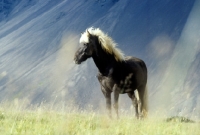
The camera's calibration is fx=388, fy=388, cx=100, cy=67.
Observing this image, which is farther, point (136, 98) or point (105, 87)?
point (136, 98)

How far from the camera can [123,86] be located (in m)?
14.3

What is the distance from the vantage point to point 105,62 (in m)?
14.4

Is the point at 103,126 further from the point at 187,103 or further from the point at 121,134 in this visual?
the point at 187,103

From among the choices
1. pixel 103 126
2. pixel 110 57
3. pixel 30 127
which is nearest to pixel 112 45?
pixel 110 57

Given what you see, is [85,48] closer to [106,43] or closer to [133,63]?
[106,43]

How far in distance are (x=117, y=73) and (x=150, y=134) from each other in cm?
629

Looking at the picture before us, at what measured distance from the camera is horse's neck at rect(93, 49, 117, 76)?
14203mm

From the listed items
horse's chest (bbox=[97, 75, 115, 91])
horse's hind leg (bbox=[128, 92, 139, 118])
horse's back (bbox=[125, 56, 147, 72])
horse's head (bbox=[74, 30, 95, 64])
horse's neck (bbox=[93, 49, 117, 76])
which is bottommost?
horse's hind leg (bbox=[128, 92, 139, 118])

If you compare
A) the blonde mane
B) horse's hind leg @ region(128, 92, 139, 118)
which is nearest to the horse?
the blonde mane

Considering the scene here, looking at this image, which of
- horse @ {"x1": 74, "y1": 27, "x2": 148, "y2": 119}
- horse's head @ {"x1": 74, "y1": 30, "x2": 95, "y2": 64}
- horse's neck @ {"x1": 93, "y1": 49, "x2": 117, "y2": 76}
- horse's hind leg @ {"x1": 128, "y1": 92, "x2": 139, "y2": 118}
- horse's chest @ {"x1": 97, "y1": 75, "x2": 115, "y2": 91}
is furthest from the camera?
horse's hind leg @ {"x1": 128, "y1": 92, "x2": 139, "y2": 118}

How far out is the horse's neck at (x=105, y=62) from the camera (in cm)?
1420

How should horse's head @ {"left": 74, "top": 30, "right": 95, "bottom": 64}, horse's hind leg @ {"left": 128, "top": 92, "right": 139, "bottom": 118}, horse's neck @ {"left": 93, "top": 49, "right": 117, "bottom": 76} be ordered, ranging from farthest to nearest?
horse's hind leg @ {"left": 128, "top": 92, "right": 139, "bottom": 118}
horse's head @ {"left": 74, "top": 30, "right": 95, "bottom": 64}
horse's neck @ {"left": 93, "top": 49, "right": 117, "bottom": 76}

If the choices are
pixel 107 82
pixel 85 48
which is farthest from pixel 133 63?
pixel 85 48

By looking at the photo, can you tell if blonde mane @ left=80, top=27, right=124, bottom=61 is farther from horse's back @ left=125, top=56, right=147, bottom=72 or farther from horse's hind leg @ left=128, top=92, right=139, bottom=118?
horse's hind leg @ left=128, top=92, right=139, bottom=118
